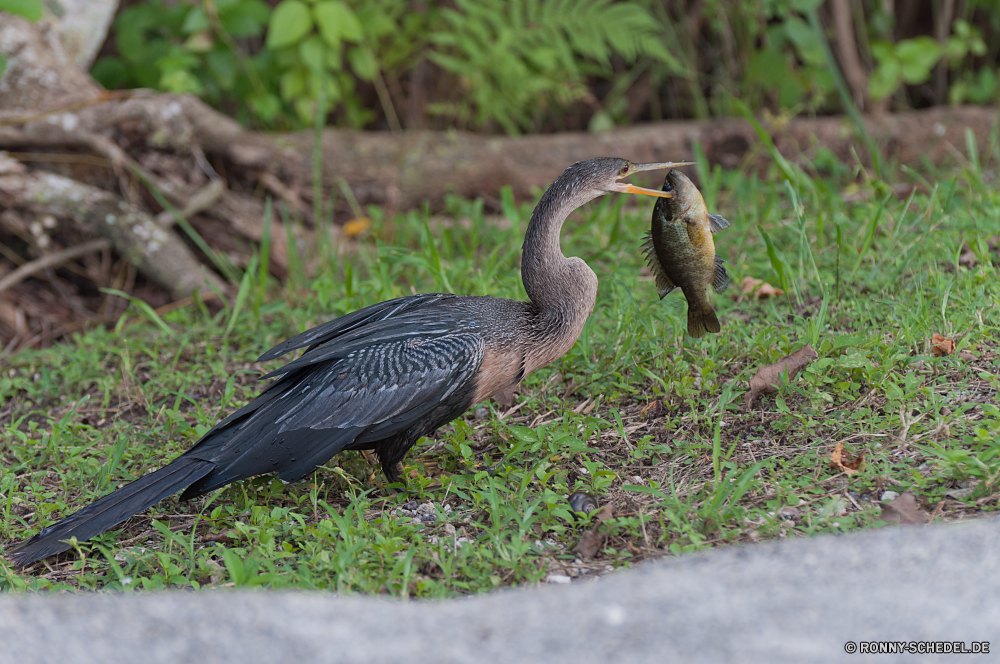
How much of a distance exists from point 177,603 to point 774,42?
241 inches

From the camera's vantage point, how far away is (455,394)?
10.2 ft

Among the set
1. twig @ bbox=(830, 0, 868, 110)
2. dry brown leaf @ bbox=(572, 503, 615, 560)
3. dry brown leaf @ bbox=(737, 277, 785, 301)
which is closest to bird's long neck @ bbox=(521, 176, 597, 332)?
dry brown leaf @ bbox=(572, 503, 615, 560)

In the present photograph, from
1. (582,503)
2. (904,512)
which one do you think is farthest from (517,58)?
(904,512)

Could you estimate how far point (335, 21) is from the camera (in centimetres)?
594

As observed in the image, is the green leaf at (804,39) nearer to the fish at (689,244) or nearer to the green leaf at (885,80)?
the green leaf at (885,80)

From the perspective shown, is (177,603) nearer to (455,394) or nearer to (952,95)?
(455,394)

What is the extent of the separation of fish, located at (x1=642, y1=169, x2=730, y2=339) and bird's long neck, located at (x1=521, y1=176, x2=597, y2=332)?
0.97 feet

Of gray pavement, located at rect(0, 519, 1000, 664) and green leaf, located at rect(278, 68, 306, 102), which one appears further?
green leaf, located at rect(278, 68, 306, 102)

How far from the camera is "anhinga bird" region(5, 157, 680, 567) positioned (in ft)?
9.74

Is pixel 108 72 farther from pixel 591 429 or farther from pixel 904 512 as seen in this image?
pixel 904 512

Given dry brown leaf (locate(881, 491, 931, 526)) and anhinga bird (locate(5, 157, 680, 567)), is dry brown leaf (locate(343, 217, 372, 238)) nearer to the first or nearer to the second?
anhinga bird (locate(5, 157, 680, 567))

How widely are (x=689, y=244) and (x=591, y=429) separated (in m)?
0.80

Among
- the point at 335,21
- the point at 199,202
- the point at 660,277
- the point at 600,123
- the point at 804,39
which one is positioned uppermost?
the point at 335,21

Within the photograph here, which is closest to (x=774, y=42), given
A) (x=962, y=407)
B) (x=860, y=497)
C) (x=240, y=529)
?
(x=962, y=407)
